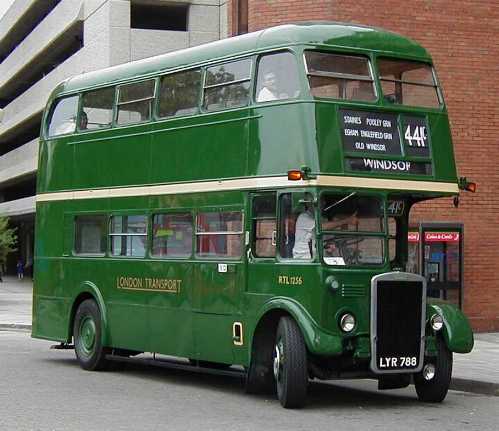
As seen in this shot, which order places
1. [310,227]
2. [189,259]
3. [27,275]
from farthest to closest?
[27,275], [189,259], [310,227]

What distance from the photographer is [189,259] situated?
14242 millimetres

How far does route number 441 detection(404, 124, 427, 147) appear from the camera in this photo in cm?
1276

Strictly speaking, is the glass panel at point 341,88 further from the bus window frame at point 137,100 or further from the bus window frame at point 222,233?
the bus window frame at point 137,100

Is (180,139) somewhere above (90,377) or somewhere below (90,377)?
above

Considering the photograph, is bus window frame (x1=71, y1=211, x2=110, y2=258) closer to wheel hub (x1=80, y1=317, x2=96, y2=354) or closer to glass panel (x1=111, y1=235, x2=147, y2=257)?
glass panel (x1=111, y1=235, x2=147, y2=257)

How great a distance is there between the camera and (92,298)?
54.5 ft

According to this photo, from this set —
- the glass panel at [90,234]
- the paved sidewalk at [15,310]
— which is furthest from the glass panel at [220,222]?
the paved sidewalk at [15,310]

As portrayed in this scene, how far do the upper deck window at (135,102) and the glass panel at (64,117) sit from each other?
1.38 metres

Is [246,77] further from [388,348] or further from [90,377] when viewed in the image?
[90,377]

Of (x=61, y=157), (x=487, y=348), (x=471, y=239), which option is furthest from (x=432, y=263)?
(x=61, y=157)

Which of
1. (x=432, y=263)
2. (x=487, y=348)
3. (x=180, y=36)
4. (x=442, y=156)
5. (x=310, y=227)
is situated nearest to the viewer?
(x=310, y=227)

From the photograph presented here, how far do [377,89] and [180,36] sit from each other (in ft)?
97.4

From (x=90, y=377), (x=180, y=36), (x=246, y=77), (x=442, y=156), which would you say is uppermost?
(x=180, y=36)

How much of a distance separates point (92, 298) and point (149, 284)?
1.86 metres
